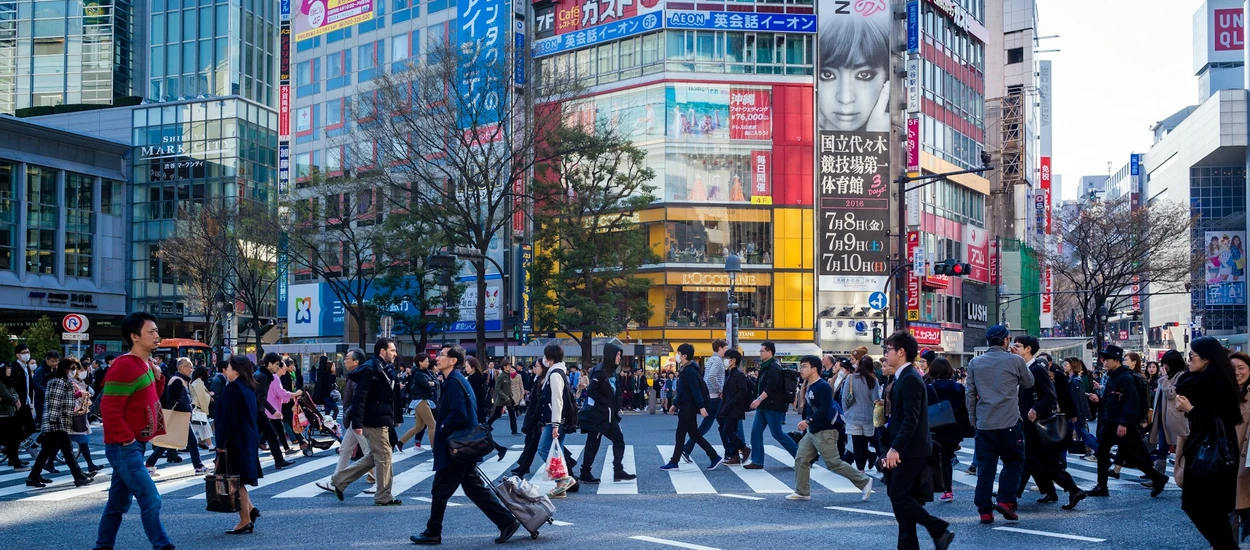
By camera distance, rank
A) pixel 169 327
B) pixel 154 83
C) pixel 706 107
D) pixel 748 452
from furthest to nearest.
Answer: pixel 154 83
pixel 169 327
pixel 706 107
pixel 748 452

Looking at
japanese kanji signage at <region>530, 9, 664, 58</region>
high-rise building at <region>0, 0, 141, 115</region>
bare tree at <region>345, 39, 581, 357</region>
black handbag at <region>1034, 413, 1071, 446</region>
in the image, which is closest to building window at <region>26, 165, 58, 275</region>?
high-rise building at <region>0, 0, 141, 115</region>

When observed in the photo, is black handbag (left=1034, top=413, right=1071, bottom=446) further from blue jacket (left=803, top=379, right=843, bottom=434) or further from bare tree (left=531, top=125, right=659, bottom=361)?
bare tree (left=531, top=125, right=659, bottom=361)

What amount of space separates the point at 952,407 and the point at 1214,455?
3.85 meters

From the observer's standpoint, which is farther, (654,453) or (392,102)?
(392,102)

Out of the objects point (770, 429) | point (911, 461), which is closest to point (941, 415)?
point (911, 461)

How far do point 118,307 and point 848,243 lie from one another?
124ft

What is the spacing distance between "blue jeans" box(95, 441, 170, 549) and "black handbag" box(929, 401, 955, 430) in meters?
5.94

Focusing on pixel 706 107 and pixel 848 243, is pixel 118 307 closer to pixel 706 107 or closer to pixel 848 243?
pixel 706 107

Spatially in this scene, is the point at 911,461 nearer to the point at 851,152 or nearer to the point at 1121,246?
the point at 1121,246

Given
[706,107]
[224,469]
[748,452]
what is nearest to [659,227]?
[706,107]

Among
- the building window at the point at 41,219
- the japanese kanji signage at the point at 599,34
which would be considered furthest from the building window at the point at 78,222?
the japanese kanji signage at the point at 599,34

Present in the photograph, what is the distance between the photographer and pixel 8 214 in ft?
173

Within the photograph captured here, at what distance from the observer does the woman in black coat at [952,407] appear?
1048cm

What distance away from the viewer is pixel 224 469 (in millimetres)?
8969
